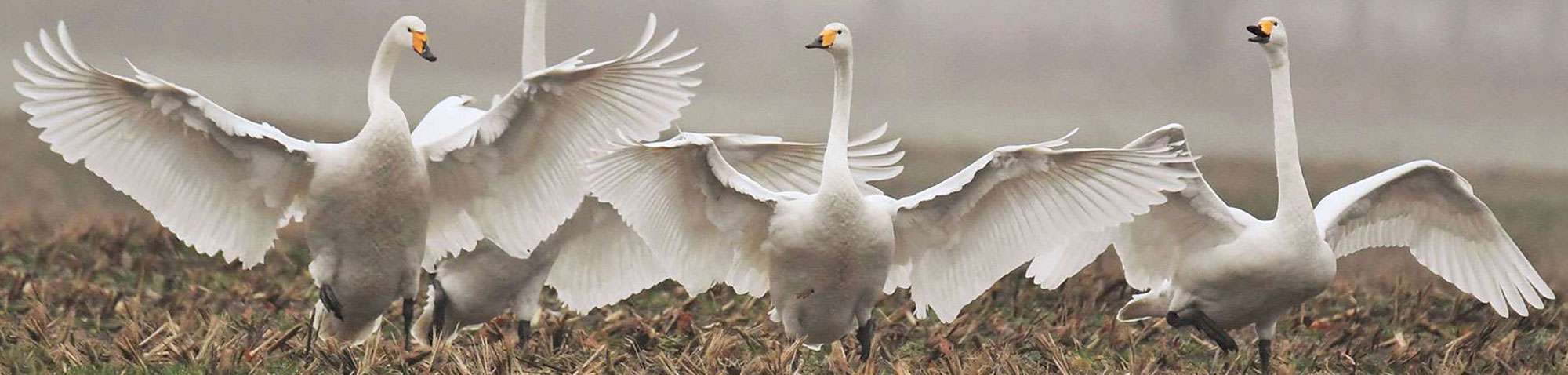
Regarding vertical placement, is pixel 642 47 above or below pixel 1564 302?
above

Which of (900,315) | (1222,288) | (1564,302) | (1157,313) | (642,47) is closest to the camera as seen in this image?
(642,47)

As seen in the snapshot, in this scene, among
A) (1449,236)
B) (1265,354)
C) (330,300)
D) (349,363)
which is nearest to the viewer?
(349,363)

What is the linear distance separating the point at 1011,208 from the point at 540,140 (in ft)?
6.74

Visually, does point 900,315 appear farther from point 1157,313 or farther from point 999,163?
point 999,163

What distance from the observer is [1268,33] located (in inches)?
352

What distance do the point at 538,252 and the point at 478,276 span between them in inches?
12.0

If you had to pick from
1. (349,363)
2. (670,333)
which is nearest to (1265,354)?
(670,333)

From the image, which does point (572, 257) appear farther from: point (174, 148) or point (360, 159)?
point (174, 148)

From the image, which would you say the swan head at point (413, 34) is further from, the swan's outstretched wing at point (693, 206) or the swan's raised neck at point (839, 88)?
the swan's raised neck at point (839, 88)

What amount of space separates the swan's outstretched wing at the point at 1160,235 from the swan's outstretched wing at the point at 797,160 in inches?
37.3

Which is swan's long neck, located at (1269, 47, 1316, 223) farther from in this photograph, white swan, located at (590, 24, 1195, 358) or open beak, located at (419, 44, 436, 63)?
open beak, located at (419, 44, 436, 63)

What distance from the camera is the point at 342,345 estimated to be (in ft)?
25.0

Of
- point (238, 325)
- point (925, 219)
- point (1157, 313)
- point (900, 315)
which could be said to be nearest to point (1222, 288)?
point (1157, 313)

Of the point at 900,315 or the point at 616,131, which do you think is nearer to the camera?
the point at 616,131
